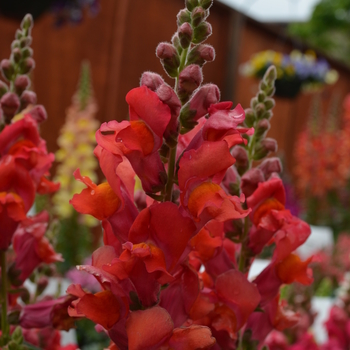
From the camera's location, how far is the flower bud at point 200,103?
31 cm

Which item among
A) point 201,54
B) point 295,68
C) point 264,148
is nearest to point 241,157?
point 264,148

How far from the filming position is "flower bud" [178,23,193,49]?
1.03 ft

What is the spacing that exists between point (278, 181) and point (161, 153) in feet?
0.34

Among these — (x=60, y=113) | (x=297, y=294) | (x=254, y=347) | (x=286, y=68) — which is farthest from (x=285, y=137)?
(x=254, y=347)

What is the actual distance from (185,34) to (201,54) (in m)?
0.01

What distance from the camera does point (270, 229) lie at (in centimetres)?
38

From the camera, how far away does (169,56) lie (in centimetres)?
32

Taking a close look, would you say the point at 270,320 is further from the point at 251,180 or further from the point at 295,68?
the point at 295,68

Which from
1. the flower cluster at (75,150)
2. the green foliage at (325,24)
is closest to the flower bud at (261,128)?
the flower cluster at (75,150)

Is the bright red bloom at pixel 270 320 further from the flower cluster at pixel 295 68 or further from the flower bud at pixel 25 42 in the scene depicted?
the flower cluster at pixel 295 68

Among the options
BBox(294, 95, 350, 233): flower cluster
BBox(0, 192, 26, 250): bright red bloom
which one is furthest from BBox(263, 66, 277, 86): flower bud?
BBox(294, 95, 350, 233): flower cluster

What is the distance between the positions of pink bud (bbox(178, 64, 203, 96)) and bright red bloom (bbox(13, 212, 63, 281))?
171mm

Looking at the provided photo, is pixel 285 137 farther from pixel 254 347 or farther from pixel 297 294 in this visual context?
pixel 254 347

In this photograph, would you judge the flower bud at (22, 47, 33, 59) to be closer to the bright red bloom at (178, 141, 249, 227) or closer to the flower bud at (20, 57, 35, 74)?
the flower bud at (20, 57, 35, 74)
